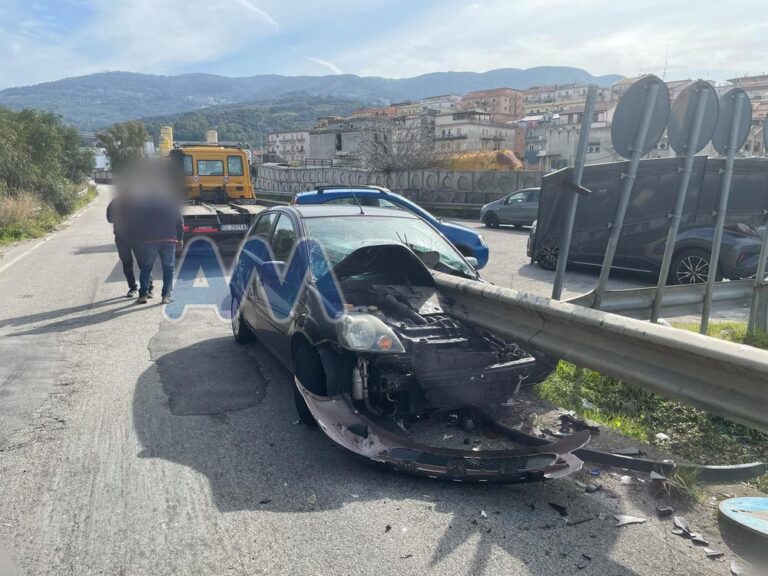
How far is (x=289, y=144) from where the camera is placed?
136125mm

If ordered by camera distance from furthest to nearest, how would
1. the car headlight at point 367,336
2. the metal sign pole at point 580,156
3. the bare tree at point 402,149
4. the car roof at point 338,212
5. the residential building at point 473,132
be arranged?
the residential building at point 473,132 < the bare tree at point 402,149 < the car roof at point 338,212 < the metal sign pole at point 580,156 < the car headlight at point 367,336

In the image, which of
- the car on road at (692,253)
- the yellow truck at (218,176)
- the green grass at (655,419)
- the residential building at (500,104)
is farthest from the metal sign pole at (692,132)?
the residential building at (500,104)

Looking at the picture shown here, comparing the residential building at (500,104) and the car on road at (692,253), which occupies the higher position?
the residential building at (500,104)

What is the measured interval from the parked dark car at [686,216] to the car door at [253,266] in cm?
389

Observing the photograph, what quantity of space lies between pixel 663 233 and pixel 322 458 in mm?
8451

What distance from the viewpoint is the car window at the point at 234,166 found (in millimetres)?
16219

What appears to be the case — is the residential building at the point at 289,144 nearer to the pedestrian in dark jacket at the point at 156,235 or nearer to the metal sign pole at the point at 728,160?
the pedestrian in dark jacket at the point at 156,235

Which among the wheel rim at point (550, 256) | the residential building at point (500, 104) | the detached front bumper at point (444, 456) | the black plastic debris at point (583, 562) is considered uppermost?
the residential building at point (500, 104)

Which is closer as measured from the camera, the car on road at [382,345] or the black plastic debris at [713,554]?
the black plastic debris at [713,554]

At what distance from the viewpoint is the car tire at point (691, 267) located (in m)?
9.44

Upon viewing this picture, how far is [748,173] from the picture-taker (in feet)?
29.2

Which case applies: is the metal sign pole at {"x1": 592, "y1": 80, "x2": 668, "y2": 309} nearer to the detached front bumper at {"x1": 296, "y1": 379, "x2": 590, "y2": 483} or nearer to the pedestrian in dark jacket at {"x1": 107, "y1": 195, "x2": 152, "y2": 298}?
the detached front bumper at {"x1": 296, "y1": 379, "x2": 590, "y2": 483}

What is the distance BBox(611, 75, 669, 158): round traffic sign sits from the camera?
4602 millimetres

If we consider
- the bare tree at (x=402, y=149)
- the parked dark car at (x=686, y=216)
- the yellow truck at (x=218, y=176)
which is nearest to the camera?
the parked dark car at (x=686, y=216)
